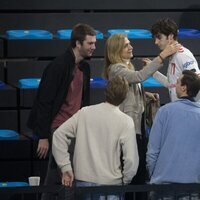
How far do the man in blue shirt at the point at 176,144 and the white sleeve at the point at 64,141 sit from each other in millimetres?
525

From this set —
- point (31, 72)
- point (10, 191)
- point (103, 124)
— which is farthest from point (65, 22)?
point (10, 191)

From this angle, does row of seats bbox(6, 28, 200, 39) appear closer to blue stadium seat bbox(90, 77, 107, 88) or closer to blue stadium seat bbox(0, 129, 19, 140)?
blue stadium seat bbox(90, 77, 107, 88)

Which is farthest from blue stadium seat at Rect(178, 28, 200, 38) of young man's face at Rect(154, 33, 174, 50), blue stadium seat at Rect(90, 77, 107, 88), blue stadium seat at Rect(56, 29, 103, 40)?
young man's face at Rect(154, 33, 174, 50)

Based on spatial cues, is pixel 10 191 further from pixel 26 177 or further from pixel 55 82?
pixel 26 177

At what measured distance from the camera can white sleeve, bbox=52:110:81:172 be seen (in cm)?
645

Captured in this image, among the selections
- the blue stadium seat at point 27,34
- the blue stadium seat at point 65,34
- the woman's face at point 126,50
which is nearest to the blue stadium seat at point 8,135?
the blue stadium seat at point 27,34

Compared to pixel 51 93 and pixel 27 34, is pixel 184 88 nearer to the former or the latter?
pixel 51 93

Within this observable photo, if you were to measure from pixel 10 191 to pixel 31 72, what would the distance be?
3.54m

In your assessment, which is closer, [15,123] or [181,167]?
[181,167]

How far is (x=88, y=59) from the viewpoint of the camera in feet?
29.9

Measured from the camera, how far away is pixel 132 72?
6.98 m

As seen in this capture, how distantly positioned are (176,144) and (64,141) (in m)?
0.75

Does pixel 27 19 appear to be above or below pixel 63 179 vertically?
above

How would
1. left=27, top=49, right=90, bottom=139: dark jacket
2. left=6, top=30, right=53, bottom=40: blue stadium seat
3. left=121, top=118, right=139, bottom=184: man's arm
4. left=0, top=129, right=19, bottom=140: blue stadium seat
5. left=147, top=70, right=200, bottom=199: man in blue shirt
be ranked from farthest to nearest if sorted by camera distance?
1. left=6, top=30, right=53, bottom=40: blue stadium seat
2. left=0, top=129, right=19, bottom=140: blue stadium seat
3. left=27, top=49, right=90, bottom=139: dark jacket
4. left=121, top=118, right=139, bottom=184: man's arm
5. left=147, top=70, right=200, bottom=199: man in blue shirt
